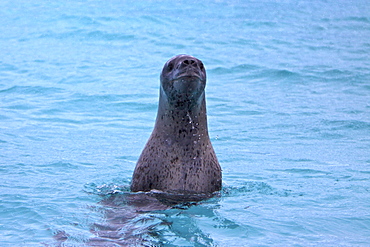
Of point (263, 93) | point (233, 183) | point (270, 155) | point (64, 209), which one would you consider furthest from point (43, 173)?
point (263, 93)

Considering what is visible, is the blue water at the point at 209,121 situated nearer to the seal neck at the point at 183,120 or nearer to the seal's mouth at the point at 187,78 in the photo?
the seal neck at the point at 183,120

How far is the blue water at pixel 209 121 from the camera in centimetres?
532

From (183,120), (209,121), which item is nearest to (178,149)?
(183,120)

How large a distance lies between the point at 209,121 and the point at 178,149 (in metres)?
4.73

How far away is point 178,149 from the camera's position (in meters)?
5.50

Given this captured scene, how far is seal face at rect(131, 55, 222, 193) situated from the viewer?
543 centimetres

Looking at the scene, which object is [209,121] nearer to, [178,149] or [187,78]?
[178,149]

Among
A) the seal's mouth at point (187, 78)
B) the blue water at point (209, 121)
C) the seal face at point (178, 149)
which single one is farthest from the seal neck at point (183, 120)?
the blue water at point (209, 121)

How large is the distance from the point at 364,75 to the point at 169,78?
9083 mm

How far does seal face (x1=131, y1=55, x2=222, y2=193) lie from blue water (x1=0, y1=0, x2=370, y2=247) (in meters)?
0.20

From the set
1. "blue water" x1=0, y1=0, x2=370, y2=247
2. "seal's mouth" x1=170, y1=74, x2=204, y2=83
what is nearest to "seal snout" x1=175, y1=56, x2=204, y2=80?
"seal's mouth" x1=170, y1=74, x2=204, y2=83

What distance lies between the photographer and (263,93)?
12164 mm

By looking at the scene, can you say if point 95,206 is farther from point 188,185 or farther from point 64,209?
point 188,185

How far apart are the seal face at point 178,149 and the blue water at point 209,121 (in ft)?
0.66
